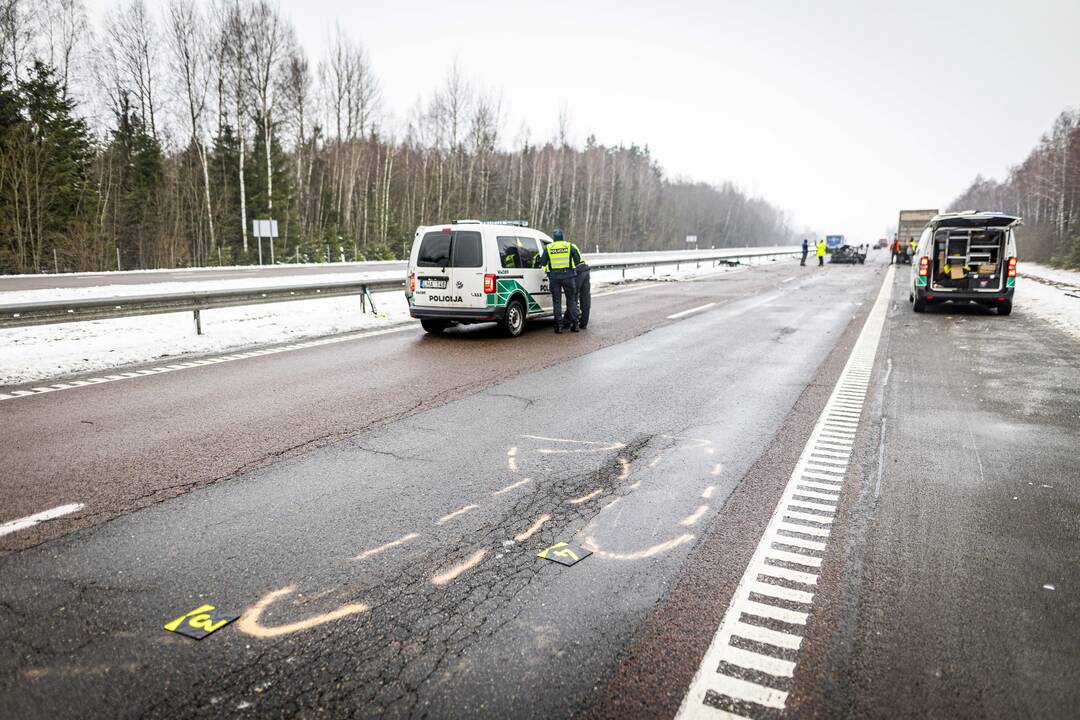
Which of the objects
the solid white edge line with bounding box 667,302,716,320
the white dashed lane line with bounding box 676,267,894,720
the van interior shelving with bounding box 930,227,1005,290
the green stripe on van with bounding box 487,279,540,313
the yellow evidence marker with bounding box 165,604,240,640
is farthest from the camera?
the van interior shelving with bounding box 930,227,1005,290

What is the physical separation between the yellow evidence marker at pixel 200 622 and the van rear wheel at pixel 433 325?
9.74 m

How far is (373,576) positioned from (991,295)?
57.6 feet

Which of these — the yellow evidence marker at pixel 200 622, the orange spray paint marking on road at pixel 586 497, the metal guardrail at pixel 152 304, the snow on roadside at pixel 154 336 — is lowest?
the yellow evidence marker at pixel 200 622

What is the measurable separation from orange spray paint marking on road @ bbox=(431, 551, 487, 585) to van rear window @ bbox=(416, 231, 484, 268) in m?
8.54

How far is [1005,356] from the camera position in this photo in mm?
10484

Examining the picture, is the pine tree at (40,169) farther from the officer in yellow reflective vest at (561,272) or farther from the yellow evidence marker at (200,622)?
the yellow evidence marker at (200,622)

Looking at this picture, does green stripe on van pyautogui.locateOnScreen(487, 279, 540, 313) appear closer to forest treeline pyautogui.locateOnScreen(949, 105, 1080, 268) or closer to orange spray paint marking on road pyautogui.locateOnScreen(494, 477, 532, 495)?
orange spray paint marking on road pyautogui.locateOnScreen(494, 477, 532, 495)

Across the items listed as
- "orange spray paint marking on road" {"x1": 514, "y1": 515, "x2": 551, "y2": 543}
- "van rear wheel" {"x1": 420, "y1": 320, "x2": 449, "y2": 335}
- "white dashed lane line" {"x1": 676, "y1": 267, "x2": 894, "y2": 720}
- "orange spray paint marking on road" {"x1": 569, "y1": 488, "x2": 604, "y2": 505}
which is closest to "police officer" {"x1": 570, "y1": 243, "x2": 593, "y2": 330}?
"van rear wheel" {"x1": 420, "y1": 320, "x2": 449, "y2": 335}

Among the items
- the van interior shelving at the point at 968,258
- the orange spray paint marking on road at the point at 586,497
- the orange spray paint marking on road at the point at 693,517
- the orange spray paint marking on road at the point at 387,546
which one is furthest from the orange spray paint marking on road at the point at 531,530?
the van interior shelving at the point at 968,258

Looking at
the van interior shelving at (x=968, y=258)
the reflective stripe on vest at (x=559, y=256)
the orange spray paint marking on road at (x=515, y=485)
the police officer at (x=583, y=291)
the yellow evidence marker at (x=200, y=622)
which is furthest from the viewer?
the van interior shelving at (x=968, y=258)

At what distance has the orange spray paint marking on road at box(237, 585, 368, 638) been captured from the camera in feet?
9.25

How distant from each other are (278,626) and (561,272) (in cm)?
1027

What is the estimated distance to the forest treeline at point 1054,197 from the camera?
161 feet

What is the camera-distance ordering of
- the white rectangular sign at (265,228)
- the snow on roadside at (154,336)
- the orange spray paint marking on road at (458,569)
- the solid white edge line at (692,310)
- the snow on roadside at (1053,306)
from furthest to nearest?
the white rectangular sign at (265,228), the solid white edge line at (692,310), the snow on roadside at (1053,306), the snow on roadside at (154,336), the orange spray paint marking on road at (458,569)
